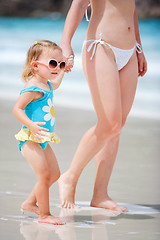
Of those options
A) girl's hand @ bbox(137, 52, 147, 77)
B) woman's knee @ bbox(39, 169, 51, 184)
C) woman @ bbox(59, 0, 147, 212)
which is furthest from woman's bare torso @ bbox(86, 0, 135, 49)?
woman's knee @ bbox(39, 169, 51, 184)

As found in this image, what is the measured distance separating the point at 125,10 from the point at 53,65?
529 mm

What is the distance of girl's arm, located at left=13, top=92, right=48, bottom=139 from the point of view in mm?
2434

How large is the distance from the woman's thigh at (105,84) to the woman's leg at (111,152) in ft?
0.29

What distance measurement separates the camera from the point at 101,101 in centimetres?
282

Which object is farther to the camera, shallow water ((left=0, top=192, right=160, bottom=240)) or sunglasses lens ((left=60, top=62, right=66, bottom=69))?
sunglasses lens ((left=60, top=62, right=66, bottom=69))

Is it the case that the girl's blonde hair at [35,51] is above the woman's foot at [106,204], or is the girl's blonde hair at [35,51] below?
above

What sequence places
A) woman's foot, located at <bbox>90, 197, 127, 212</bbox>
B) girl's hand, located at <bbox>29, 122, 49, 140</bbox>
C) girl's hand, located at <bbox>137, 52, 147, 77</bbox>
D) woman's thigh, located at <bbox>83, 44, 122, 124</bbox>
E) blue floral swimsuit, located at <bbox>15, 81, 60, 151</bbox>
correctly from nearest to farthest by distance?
1. girl's hand, located at <bbox>29, 122, 49, 140</bbox>
2. blue floral swimsuit, located at <bbox>15, 81, 60, 151</bbox>
3. woman's thigh, located at <bbox>83, 44, 122, 124</bbox>
4. woman's foot, located at <bbox>90, 197, 127, 212</bbox>
5. girl's hand, located at <bbox>137, 52, 147, 77</bbox>

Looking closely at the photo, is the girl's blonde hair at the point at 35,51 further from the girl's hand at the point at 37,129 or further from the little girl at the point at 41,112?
the girl's hand at the point at 37,129

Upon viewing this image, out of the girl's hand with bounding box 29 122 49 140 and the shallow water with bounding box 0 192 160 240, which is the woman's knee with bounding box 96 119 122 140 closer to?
the shallow water with bounding box 0 192 160 240

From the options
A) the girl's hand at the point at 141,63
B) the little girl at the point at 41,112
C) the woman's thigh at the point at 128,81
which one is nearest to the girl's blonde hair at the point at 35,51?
the little girl at the point at 41,112

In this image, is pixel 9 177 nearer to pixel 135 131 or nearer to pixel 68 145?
pixel 68 145

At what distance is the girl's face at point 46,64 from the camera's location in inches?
102

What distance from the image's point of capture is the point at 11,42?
15.3 m

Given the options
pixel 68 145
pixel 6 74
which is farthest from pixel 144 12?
pixel 68 145
